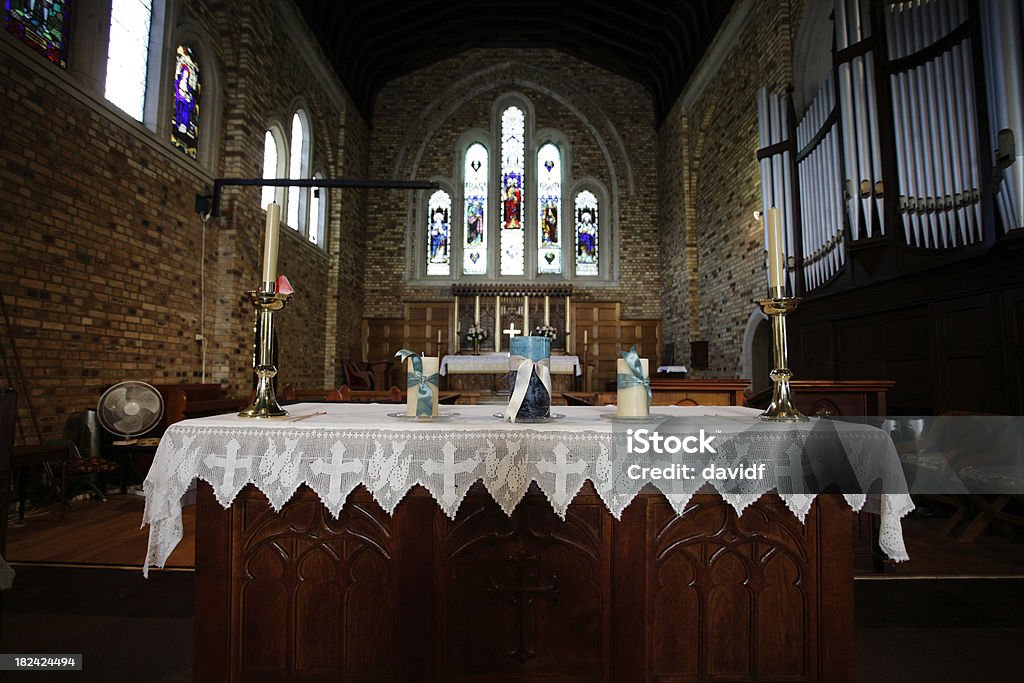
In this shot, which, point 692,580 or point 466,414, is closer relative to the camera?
point 692,580

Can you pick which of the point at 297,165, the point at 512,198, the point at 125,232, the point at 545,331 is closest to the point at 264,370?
the point at 125,232

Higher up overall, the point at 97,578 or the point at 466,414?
the point at 466,414

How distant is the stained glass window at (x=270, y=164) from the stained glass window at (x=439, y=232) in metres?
4.65

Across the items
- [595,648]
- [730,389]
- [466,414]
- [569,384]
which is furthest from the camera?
[569,384]

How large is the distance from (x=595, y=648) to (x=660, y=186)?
12434 millimetres

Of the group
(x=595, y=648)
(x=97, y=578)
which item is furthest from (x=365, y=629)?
(x=97, y=578)

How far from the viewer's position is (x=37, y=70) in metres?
4.22

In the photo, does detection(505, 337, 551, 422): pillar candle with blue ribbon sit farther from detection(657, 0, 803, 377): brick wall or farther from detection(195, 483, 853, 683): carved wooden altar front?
detection(657, 0, 803, 377): brick wall

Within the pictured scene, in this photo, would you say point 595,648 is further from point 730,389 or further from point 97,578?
point 730,389

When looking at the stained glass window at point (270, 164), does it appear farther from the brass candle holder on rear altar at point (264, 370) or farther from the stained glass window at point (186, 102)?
the brass candle holder on rear altar at point (264, 370)

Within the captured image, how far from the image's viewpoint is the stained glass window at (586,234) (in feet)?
41.6

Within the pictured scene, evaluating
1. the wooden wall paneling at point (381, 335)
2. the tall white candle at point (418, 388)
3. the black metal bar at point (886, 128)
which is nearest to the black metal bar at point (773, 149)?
the black metal bar at point (886, 128)

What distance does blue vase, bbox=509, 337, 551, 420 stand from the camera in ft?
5.26

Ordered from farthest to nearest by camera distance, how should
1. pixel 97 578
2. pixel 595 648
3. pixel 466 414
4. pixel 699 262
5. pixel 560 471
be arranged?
pixel 699 262 → pixel 97 578 → pixel 466 414 → pixel 595 648 → pixel 560 471
